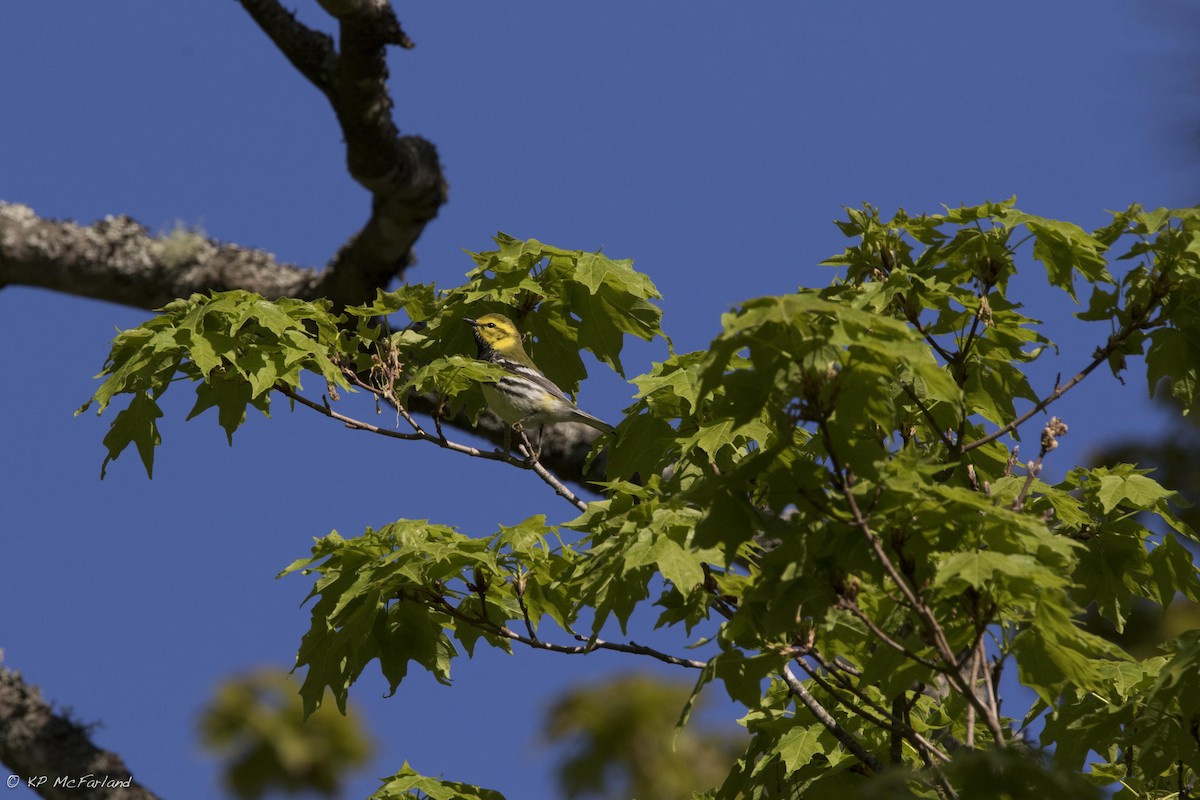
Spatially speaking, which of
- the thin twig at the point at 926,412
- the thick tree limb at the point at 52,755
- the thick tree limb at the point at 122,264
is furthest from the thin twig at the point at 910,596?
the thick tree limb at the point at 122,264

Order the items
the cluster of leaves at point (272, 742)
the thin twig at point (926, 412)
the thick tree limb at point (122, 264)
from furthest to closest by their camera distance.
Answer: the cluster of leaves at point (272, 742)
the thick tree limb at point (122, 264)
the thin twig at point (926, 412)

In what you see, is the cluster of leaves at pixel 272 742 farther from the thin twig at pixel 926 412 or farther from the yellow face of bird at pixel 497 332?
the thin twig at pixel 926 412

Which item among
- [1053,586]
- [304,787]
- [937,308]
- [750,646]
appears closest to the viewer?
[1053,586]

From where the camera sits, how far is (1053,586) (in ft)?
10.8

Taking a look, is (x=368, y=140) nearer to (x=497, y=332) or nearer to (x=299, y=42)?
(x=299, y=42)

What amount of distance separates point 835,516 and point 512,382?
10.7 feet

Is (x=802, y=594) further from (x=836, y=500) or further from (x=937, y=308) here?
(x=937, y=308)

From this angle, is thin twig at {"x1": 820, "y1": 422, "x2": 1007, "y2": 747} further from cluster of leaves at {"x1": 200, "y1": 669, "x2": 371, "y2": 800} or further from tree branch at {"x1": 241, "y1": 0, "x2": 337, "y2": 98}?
cluster of leaves at {"x1": 200, "y1": 669, "x2": 371, "y2": 800}

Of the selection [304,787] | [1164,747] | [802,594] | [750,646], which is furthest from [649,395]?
[304,787]

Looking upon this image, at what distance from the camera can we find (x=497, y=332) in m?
6.30

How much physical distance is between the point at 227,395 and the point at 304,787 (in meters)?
10.8

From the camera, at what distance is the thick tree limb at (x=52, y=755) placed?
749 cm

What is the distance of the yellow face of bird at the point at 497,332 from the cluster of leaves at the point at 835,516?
0.60 feet

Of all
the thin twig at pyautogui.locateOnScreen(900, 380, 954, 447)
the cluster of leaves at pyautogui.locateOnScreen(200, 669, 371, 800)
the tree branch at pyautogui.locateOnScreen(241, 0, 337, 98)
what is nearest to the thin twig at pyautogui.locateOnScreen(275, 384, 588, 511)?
the thin twig at pyautogui.locateOnScreen(900, 380, 954, 447)
